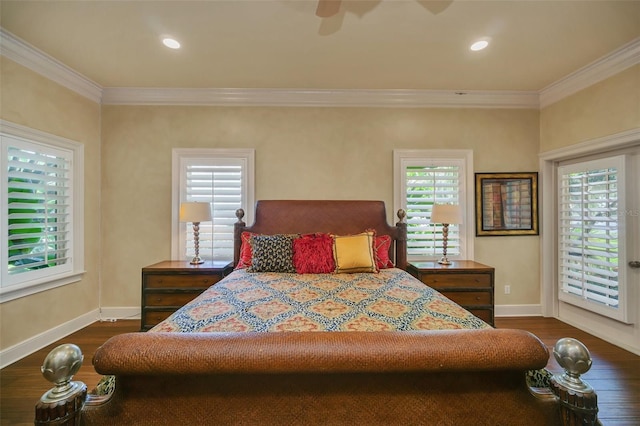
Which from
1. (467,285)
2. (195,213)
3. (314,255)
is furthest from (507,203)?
(195,213)

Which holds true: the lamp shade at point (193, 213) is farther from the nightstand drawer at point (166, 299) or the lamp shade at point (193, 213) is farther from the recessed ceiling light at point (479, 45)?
the recessed ceiling light at point (479, 45)

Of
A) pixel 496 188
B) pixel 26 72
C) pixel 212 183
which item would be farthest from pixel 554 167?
pixel 26 72

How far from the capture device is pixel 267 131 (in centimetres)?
354

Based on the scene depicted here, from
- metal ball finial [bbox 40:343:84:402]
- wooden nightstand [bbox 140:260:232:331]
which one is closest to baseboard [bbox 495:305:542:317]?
wooden nightstand [bbox 140:260:232:331]

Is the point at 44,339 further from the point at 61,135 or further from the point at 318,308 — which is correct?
the point at 318,308

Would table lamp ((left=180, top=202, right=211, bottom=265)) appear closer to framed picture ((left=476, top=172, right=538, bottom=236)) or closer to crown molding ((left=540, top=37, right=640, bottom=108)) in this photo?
framed picture ((left=476, top=172, right=538, bottom=236))

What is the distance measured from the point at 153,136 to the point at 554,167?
16.9 feet

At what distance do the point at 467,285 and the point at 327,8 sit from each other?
2948 millimetres

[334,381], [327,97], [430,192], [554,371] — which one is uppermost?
[327,97]

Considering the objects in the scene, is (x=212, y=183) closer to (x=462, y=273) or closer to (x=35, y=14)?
(x=35, y=14)

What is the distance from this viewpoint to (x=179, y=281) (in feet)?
9.61

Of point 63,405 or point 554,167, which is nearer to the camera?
point 63,405

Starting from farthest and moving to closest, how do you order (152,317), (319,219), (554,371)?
(319,219)
(152,317)
(554,371)

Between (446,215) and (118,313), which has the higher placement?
(446,215)
